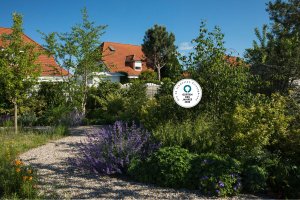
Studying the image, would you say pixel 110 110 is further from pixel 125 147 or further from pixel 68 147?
pixel 125 147

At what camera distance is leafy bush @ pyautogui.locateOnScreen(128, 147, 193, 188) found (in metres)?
4.81

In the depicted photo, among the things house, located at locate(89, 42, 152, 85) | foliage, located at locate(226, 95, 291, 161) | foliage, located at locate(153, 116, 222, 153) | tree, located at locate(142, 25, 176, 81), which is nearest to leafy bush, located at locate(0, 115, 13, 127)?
foliage, located at locate(153, 116, 222, 153)

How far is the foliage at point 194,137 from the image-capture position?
5812 millimetres

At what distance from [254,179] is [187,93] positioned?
2.43 meters

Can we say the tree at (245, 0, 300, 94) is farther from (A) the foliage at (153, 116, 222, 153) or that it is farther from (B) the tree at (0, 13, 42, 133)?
(B) the tree at (0, 13, 42, 133)

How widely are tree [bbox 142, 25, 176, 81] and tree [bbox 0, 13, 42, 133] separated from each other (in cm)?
2628

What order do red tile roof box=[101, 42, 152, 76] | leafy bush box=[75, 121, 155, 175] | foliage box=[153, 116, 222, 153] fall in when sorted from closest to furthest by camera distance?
leafy bush box=[75, 121, 155, 175]
foliage box=[153, 116, 222, 153]
red tile roof box=[101, 42, 152, 76]

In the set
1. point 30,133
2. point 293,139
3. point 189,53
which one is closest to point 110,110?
point 30,133

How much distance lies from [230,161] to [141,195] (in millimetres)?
1477

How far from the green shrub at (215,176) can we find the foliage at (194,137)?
89cm

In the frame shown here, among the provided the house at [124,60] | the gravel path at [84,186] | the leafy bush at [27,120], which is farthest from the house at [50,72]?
the house at [124,60]

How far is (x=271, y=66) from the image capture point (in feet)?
33.0

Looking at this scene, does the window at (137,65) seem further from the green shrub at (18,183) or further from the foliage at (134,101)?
the green shrub at (18,183)

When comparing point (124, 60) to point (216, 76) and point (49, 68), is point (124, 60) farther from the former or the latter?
point (216, 76)
